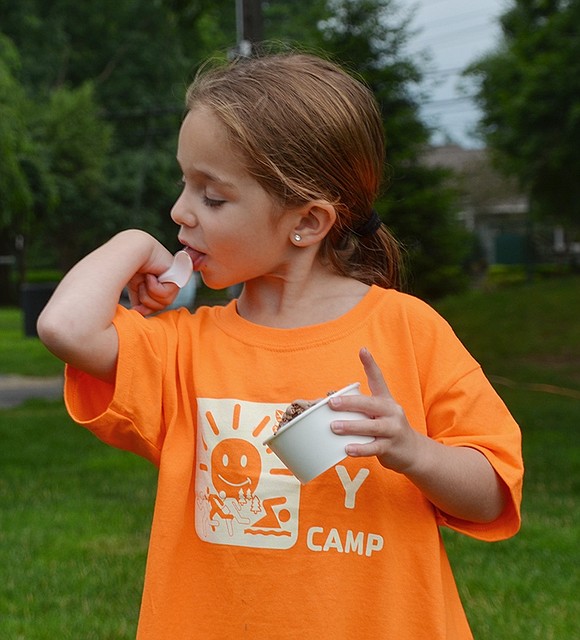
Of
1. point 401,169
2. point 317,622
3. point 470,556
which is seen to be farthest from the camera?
point 401,169

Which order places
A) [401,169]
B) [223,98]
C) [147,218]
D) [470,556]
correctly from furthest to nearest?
[147,218], [401,169], [470,556], [223,98]

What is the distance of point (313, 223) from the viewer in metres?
1.93

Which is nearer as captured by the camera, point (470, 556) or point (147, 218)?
point (470, 556)

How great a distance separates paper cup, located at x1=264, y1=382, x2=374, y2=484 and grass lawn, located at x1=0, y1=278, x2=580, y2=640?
255 centimetres

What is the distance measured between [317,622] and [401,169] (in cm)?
1257

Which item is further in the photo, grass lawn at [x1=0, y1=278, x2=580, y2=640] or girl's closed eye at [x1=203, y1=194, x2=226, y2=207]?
grass lawn at [x1=0, y1=278, x2=580, y2=640]

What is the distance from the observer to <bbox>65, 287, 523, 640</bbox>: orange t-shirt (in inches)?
69.6

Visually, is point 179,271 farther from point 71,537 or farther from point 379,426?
point 71,537

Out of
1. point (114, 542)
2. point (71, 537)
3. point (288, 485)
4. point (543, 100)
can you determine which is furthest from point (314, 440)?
point (543, 100)

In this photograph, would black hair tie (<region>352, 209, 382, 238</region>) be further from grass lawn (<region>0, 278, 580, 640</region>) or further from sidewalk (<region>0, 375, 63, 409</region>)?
sidewalk (<region>0, 375, 63, 409</region>)

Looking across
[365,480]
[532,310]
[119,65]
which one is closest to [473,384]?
[365,480]

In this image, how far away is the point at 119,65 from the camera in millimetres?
36344

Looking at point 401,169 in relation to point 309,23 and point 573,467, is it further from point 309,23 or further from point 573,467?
point 573,467

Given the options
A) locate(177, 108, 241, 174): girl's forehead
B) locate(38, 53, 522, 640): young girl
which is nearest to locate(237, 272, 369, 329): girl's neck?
locate(38, 53, 522, 640): young girl
